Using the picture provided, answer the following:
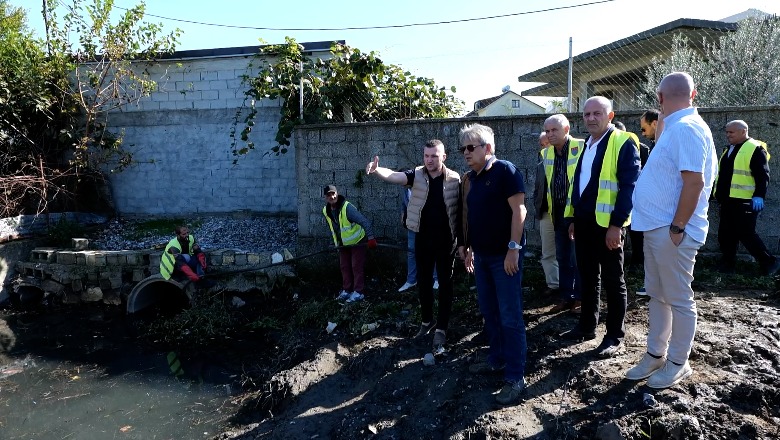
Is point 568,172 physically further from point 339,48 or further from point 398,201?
point 339,48

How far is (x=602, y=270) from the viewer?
3795 millimetres

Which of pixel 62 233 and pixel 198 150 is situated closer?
pixel 62 233

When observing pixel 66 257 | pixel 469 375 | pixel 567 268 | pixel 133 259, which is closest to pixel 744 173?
pixel 567 268

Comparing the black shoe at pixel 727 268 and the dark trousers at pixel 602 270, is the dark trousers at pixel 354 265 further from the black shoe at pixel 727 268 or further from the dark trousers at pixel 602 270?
the black shoe at pixel 727 268

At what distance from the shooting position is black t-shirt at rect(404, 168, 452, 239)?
444 cm

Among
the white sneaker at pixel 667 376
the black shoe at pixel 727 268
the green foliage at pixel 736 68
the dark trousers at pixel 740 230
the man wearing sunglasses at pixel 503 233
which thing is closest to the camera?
the white sneaker at pixel 667 376

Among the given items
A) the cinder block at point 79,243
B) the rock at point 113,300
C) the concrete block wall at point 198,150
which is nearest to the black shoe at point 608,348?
the concrete block wall at point 198,150

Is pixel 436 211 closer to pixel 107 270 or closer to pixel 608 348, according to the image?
pixel 608 348

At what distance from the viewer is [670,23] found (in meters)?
9.29

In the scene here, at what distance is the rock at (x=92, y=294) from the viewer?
857 cm

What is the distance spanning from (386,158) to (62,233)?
620cm

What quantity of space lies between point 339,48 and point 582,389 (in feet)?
22.8

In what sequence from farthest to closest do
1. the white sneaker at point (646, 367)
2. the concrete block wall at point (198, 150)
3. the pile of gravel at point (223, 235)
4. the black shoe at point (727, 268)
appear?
1. the concrete block wall at point (198, 150)
2. the pile of gravel at point (223, 235)
3. the black shoe at point (727, 268)
4. the white sneaker at point (646, 367)

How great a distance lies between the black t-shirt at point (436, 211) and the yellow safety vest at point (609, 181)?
1199mm
